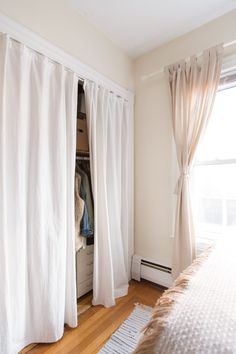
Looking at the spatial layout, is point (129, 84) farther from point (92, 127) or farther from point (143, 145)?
point (92, 127)

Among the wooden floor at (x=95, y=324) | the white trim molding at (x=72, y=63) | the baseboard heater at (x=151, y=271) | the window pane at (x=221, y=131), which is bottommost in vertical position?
the wooden floor at (x=95, y=324)

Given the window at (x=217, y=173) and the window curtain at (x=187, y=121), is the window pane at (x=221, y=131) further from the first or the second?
the window curtain at (x=187, y=121)

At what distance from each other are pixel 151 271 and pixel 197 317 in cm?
175

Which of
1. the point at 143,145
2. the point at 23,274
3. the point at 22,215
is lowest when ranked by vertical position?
the point at 23,274

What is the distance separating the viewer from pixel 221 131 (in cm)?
185

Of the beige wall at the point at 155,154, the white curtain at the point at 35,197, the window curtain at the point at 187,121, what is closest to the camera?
the white curtain at the point at 35,197

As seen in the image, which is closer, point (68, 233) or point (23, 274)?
point (23, 274)

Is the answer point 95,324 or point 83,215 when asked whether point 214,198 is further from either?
point 95,324

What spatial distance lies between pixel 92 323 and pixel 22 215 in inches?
43.2

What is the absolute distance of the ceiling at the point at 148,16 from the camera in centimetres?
159

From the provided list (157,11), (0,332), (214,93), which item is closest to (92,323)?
(0,332)

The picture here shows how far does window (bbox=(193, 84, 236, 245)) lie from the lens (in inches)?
69.9

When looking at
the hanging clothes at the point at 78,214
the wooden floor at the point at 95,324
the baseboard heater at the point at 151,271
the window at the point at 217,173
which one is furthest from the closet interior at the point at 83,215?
the window at the point at 217,173

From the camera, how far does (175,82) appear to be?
1.89 meters
